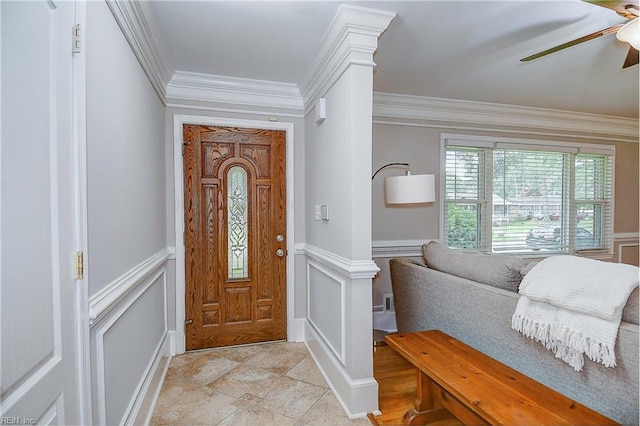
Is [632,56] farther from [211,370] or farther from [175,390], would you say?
[175,390]

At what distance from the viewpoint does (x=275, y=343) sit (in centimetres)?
294

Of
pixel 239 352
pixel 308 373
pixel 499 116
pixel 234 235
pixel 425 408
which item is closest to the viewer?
pixel 425 408

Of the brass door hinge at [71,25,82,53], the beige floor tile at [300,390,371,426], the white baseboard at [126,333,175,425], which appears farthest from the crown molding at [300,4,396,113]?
the white baseboard at [126,333,175,425]

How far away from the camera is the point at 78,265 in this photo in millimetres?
1062

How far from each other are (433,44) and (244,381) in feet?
9.19

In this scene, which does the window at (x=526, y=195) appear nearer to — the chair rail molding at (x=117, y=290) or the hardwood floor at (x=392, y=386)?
the hardwood floor at (x=392, y=386)

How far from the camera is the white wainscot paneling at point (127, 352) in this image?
1.24 meters

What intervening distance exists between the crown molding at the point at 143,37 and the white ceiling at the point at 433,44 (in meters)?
0.09

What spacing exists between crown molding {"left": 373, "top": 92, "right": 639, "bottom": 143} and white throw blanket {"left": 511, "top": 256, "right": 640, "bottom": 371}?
7.64 feet

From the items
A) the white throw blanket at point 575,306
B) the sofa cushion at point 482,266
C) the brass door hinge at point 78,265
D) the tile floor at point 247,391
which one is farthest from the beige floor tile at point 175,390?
the white throw blanket at point 575,306

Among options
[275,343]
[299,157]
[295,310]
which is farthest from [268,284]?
[299,157]

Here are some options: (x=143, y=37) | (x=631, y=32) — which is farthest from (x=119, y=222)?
(x=631, y=32)

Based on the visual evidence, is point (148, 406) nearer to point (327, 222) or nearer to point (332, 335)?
point (332, 335)

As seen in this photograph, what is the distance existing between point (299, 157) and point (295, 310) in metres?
1.48
